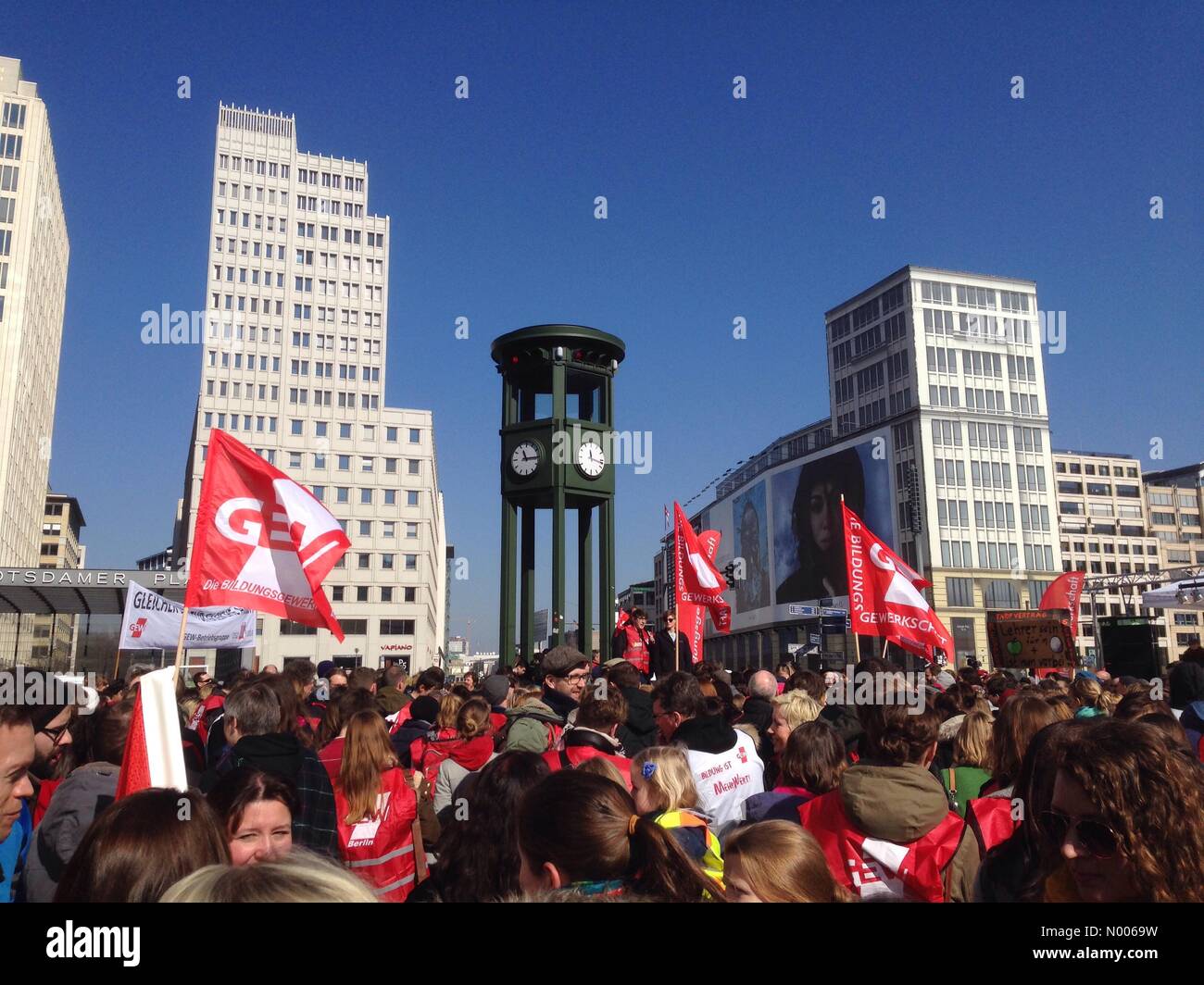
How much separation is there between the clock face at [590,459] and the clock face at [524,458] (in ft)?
3.22

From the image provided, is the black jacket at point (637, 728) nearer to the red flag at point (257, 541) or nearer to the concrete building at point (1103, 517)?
the red flag at point (257, 541)

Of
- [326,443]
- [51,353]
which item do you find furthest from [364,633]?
[51,353]

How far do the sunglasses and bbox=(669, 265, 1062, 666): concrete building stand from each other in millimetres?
65238

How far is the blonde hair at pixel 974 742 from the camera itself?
5352 mm

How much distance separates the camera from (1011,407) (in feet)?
277

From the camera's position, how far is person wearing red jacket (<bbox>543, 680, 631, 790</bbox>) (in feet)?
17.3

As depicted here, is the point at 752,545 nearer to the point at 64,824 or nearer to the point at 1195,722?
the point at 1195,722

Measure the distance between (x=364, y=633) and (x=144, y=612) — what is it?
69049 millimetres

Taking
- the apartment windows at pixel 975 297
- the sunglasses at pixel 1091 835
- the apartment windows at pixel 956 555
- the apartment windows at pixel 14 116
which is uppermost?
the apartment windows at pixel 14 116

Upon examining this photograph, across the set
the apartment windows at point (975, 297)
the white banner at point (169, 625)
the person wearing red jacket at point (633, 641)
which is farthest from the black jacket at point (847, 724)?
the apartment windows at point (975, 297)

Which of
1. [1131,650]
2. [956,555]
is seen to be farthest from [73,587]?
[956,555]

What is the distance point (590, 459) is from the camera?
20.9 meters

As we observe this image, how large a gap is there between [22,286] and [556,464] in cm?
7195

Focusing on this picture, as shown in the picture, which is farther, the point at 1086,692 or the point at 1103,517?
the point at 1103,517
